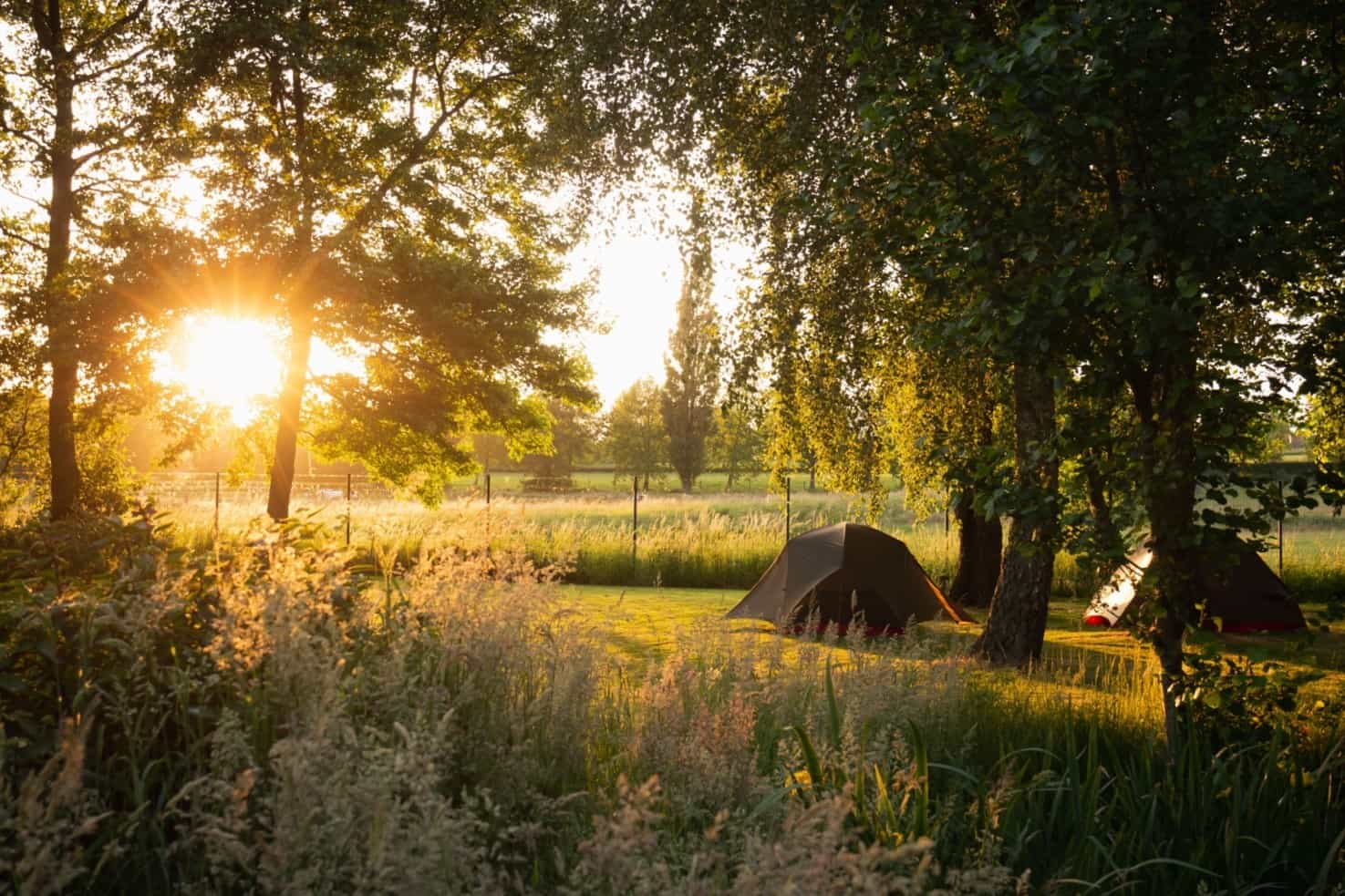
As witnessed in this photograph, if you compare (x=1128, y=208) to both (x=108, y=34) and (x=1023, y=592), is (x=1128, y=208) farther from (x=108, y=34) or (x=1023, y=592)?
(x=108, y=34)

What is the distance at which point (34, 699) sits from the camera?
344 cm

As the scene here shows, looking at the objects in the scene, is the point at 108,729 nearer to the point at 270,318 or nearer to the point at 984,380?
the point at 984,380

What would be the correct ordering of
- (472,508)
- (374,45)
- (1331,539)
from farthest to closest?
(1331,539) → (374,45) → (472,508)

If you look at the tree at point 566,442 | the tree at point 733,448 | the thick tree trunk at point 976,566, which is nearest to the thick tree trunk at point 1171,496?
the thick tree trunk at point 976,566

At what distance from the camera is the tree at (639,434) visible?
5691cm

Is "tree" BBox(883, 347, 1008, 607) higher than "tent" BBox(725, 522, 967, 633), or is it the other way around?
"tree" BBox(883, 347, 1008, 607)

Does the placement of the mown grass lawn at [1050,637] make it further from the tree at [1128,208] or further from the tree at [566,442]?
the tree at [566,442]

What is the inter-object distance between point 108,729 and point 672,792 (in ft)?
6.40

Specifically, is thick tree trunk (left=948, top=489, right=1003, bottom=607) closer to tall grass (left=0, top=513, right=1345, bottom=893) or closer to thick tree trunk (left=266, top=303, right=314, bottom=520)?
tall grass (left=0, top=513, right=1345, bottom=893)

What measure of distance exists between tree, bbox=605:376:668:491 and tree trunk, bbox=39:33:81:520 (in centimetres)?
3791

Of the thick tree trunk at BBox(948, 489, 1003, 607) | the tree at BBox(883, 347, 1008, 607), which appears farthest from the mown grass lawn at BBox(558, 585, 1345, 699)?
the tree at BBox(883, 347, 1008, 607)

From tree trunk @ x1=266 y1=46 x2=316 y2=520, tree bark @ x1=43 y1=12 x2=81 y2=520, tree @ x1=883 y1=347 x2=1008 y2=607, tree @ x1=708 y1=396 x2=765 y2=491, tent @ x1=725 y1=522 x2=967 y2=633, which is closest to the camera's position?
tree @ x1=883 y1=347 x2=1008 y2=607

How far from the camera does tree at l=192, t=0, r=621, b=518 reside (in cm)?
1591

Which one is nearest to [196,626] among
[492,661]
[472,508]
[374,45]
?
[492,661]
